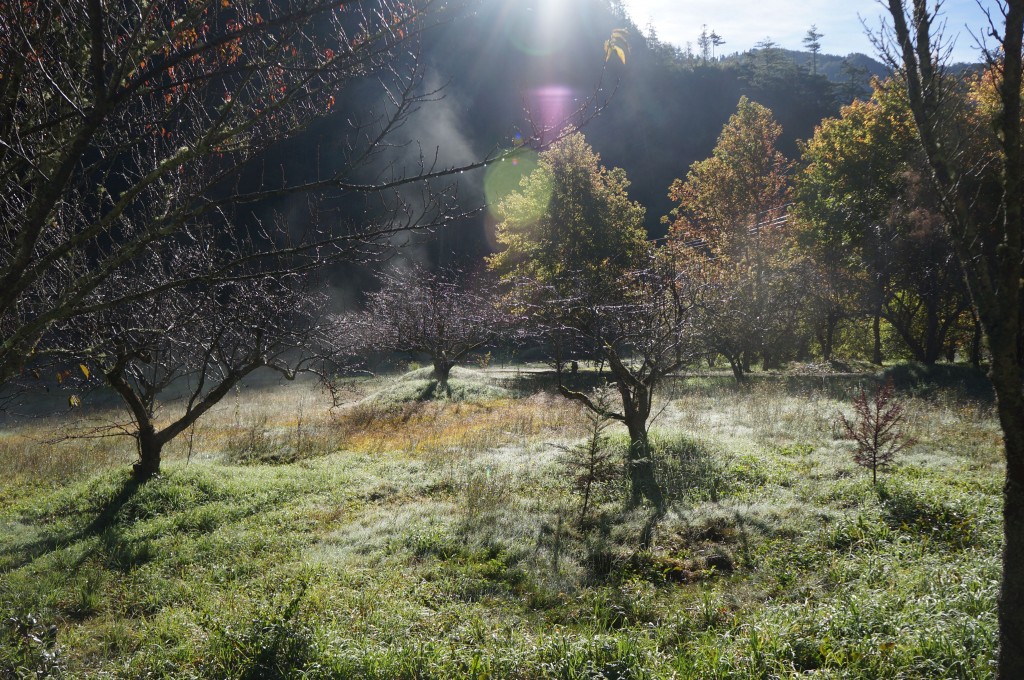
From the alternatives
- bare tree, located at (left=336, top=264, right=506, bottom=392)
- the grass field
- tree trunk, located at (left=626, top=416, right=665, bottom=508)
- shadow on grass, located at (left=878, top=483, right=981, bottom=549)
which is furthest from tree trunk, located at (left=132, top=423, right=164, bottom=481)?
bare tree, located at (left=336, top=264, right=506, bottom=392)

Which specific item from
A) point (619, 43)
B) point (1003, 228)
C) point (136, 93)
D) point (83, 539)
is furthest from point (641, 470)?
point (136, 93)

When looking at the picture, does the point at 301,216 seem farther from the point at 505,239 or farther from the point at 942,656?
the point at 942,656

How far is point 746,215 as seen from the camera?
1284 inches

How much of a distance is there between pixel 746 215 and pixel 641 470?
26739 millimetres

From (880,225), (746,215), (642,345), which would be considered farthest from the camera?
(746,215)

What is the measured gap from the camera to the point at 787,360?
106 feet

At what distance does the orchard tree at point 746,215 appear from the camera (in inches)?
1063

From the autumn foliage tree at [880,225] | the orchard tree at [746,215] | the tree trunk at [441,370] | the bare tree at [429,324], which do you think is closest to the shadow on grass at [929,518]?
the autumn foliage tree at [880,225]

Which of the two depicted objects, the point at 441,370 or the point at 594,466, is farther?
the point at 441,370

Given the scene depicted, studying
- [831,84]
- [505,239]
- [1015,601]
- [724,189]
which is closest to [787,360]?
[724,189]

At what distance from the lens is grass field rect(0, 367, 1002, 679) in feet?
15.2

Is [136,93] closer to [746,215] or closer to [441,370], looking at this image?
[441,370]

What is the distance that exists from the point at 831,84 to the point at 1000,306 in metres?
98.9

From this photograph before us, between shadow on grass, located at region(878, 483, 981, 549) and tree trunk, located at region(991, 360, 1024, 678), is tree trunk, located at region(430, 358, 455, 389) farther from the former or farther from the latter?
tree trunk, located at region(991, 360, 1024, 678)
